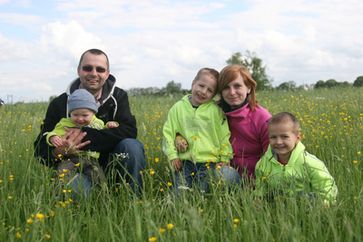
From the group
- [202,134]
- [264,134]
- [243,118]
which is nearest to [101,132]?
[202,134]

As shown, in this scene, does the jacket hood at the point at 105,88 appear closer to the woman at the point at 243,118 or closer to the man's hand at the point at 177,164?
the man's hand at the point at 177,164

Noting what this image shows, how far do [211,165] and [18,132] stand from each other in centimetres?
302

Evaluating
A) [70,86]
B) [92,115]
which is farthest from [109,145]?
[70,86]

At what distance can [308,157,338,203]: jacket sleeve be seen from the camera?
3406 millimetres

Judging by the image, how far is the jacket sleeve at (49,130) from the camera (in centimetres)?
413

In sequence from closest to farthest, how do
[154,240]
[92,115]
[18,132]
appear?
1. [154,240]
2. [92,115]
3. [18,132]

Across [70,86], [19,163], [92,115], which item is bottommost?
[19,163]

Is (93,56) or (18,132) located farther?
(18,132)

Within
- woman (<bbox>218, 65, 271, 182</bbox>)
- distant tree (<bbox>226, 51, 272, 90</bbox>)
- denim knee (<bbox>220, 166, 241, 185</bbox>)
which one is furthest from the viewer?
distant tree (<bbox>226, 51, 272, 90</bbox>)

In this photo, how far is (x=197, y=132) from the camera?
434 cm

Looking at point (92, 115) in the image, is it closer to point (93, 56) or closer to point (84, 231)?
point (93, 56)

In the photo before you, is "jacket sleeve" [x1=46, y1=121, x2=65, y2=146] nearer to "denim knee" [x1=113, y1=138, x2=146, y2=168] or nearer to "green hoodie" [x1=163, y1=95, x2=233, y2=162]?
"denim knee" [x1=113, y1=138, x2=146, y2=168]

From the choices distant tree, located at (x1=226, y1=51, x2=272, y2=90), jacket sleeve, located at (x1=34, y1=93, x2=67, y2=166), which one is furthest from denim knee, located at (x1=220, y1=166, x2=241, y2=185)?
distant tree, located at (x1=226, y1=51, x2=272, y2=90)

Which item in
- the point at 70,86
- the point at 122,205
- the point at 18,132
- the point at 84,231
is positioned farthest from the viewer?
the point at 18,132
